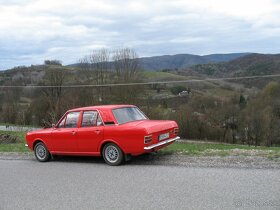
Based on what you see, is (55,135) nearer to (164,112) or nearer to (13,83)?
(164,112)

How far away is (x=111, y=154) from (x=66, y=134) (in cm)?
159

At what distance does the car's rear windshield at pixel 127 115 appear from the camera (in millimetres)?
10180

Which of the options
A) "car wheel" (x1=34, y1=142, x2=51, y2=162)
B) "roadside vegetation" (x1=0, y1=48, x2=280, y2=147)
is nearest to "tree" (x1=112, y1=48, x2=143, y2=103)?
"roadside vegetation" (x1=0, y1=48, x2=280, y2=147)

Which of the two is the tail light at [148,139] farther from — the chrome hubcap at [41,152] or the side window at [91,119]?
the chrome hubcap at [41,152]

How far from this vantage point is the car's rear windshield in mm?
10180

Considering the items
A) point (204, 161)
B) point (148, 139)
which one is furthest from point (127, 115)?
point (204, 161)

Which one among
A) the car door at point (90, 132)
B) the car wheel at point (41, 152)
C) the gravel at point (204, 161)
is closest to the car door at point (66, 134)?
the car door at point (90, 132)

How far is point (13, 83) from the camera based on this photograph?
64.7 meters

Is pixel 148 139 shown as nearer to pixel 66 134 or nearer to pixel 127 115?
pixel 127 115

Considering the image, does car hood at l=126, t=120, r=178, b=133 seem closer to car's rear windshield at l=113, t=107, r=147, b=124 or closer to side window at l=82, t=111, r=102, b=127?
car's rear windshield at l=113, t=107, r=147, b=124

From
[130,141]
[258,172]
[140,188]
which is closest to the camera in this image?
[140,188]

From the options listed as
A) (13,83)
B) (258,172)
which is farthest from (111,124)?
(13,83)

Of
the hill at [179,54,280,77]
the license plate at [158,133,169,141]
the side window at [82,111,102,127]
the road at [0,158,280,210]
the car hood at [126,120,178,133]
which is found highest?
the hill at [179,54,280,77]

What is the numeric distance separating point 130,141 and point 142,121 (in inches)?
39.5
